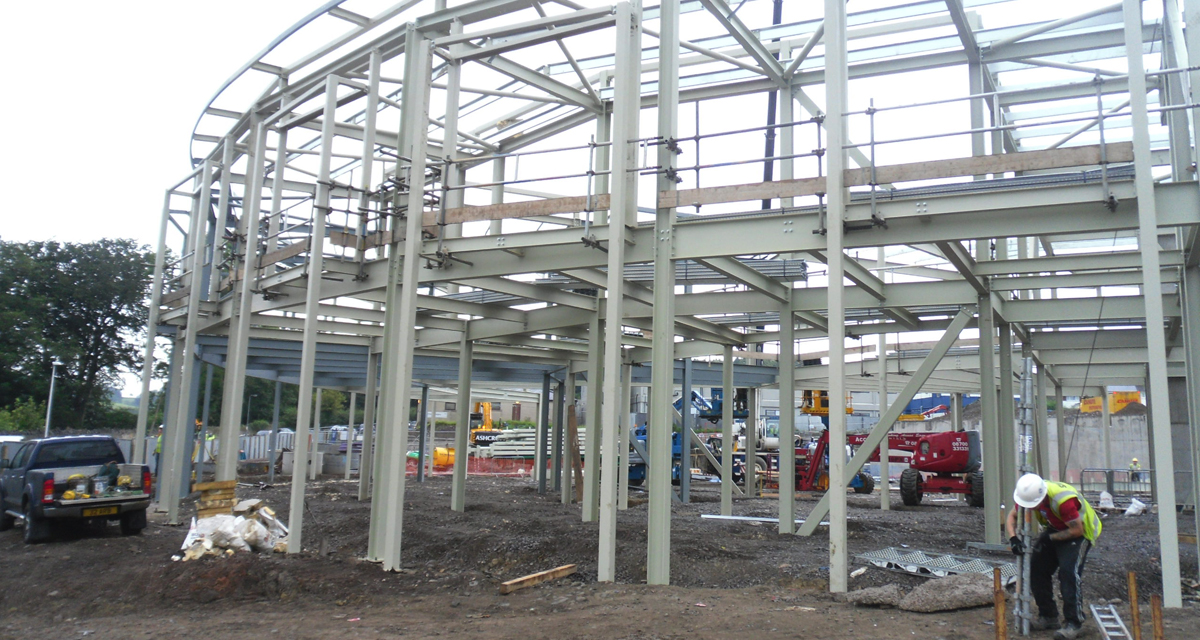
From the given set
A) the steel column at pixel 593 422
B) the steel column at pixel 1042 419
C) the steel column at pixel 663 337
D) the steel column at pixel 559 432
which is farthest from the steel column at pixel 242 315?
the steel column at pixel 1042 419

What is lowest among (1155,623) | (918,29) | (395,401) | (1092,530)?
(1155,623)

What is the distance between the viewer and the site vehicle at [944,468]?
70.7 ft

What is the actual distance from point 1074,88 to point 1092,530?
9341 mm

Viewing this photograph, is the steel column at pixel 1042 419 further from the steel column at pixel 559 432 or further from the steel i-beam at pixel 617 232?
the steel i-beam at pixel 617 232

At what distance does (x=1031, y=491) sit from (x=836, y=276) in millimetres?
2891

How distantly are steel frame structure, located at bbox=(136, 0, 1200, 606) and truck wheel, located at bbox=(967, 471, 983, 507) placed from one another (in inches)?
121

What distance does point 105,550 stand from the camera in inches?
507

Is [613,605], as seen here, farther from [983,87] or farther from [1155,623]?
[983,87]

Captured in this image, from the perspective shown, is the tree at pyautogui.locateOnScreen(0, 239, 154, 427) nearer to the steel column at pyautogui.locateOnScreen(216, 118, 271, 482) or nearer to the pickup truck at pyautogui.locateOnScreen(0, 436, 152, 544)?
the pickup truck at pyautogui.locateOnScreen(0, 436, 152, 544)

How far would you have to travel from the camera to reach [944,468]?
2245 cm

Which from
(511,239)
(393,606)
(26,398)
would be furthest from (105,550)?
(26,398)

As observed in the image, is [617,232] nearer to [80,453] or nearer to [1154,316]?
[1154,316]

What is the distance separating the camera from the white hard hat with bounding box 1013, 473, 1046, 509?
22.7ft

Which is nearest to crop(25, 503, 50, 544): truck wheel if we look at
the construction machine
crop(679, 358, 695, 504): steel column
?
crop(679, 358, 695, 504): steel column
